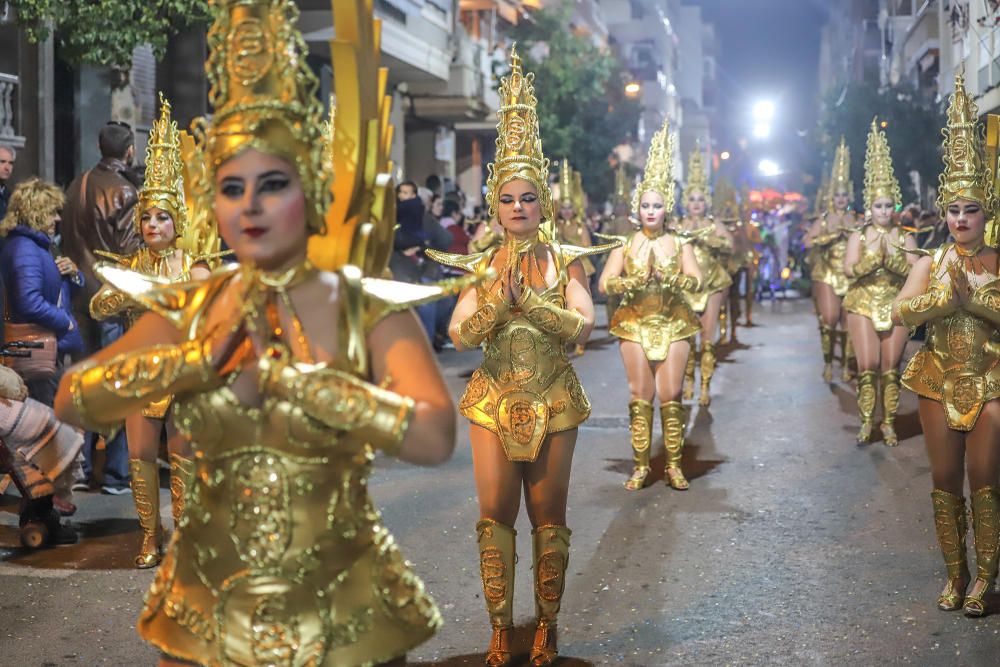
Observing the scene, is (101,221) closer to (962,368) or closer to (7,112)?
(7,112)

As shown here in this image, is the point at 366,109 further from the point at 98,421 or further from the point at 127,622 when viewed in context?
the point at 127,622

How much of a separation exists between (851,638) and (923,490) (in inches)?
162

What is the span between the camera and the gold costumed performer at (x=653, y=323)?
10.8 meters

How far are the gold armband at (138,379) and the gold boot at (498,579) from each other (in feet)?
10.1

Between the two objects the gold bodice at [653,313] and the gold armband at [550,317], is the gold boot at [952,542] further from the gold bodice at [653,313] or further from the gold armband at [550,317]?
the gold bodice at [653,313]

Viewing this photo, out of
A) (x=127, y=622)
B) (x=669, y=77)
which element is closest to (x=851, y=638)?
(x=127, y=622)

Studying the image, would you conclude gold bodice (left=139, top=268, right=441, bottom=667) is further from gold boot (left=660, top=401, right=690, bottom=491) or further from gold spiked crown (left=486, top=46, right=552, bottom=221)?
gold boot (left=660, top=401, right=690, bottom=491)

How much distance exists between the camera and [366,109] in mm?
3785

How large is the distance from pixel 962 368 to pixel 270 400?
15.4 feet

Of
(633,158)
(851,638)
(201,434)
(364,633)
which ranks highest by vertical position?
(633,158)

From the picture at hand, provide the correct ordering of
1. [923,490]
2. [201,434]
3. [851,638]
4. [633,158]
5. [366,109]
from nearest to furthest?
[201,434] → [366,109] → [851,638] → [923,490] → [633,158]

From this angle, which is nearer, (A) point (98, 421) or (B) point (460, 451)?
(A) point (98, 421)

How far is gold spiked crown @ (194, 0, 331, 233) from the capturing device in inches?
134

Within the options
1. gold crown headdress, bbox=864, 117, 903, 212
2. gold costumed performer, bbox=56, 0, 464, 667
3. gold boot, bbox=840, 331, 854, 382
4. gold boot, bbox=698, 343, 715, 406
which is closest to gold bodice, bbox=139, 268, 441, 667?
gold costumed performer, bbox=56, 0, 464, 667
